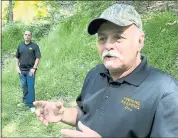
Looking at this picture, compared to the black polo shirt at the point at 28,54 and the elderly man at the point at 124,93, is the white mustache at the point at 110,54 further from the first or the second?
the black polo shirt at the point at 28,54

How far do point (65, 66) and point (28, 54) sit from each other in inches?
90.8

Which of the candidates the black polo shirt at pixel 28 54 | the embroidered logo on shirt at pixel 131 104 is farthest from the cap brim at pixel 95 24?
the black polo shirt at pixel 28 54

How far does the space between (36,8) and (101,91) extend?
502 inches

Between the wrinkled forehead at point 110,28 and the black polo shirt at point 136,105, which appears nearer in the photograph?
the black polo shirt at point 136,105

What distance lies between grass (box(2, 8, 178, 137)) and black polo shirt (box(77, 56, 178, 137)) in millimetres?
4663

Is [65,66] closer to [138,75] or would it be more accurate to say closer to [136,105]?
[138,75]

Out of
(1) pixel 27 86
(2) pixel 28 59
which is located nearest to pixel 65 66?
(1) pixel 27 86

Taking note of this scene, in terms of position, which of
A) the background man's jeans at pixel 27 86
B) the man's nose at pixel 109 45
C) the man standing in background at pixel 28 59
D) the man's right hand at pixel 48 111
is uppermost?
the man's nose at pixel 109 45

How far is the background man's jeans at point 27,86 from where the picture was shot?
757 centimetres

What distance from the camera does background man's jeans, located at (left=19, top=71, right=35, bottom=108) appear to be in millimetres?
7566

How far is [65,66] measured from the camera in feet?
31.6

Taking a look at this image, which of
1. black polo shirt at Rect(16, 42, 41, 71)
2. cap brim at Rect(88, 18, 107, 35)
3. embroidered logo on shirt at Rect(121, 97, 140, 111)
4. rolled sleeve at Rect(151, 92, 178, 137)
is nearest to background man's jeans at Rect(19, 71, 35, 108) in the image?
black polo shirt at Rect(16, 42, 41, 71)

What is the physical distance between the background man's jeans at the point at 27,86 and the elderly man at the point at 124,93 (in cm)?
541

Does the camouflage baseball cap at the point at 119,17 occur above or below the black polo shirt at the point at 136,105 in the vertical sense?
above
